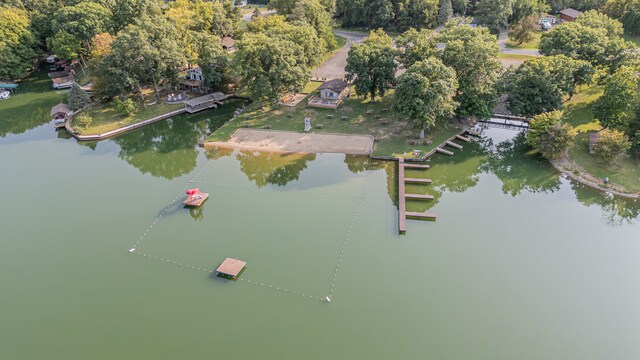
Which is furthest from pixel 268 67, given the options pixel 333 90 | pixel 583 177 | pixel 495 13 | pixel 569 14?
pixel 569 14

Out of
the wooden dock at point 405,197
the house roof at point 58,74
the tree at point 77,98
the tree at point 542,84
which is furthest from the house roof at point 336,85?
the house roof at point 58,74

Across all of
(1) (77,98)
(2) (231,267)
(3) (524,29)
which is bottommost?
(2) (231,267)

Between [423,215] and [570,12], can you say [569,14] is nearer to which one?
[570,12]

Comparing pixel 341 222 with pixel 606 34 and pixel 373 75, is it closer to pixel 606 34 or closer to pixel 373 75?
pixel 373 75

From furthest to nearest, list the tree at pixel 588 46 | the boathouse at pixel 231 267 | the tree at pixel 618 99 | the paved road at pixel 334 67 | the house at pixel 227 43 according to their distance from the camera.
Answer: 1. the house at pixel 227 43
2. the paved road at pixel 334 67
3. the tree at pixel 588 46
4. the tree at pixel 618 99
5. the boathouse at pixel 231 267

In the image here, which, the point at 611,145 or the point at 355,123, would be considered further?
the point at 355,123

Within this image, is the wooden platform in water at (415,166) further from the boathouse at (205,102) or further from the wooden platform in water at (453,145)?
the boathouse at (205,102)

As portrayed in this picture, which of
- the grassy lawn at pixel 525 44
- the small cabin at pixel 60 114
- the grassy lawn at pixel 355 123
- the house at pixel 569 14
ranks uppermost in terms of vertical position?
the house at pixel 569 14
